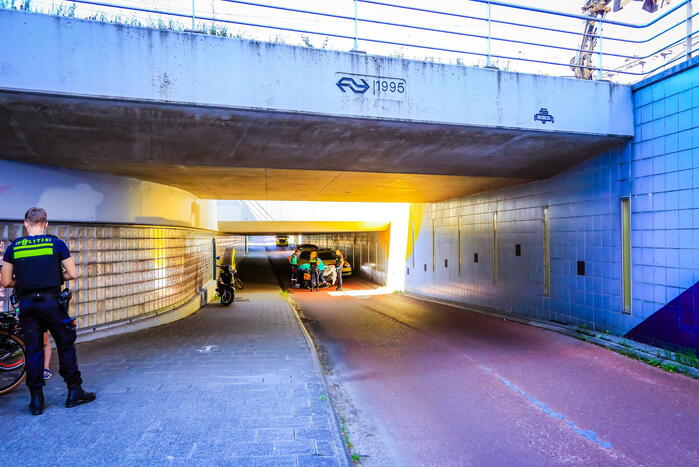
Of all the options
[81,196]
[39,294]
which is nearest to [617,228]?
[39,294]

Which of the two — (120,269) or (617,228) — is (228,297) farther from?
(617,228)

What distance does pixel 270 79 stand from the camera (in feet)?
18.8

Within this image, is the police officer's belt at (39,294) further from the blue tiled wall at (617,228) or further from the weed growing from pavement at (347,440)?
the blue tiled wall at (617,228)

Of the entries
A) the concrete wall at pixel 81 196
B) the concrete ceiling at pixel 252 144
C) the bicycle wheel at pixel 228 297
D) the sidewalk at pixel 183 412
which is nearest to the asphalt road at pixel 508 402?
the sidewalk at pixel 183 412

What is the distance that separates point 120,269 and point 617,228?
361 inches

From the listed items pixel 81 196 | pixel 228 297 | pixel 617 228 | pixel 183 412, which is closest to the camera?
pixel 183 412

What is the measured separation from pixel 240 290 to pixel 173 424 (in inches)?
641

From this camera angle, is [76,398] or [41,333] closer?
[41,333]

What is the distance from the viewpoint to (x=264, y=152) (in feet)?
23.8

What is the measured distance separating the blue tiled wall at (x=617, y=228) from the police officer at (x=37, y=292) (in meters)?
8.04

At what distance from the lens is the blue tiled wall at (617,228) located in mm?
6426

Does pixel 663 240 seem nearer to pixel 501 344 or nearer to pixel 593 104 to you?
pixel 593 104

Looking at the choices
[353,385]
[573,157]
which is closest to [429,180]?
[573,157]

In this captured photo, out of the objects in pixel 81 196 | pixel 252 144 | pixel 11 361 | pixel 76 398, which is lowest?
pixel 76 398
